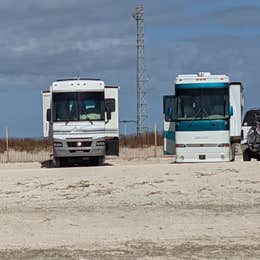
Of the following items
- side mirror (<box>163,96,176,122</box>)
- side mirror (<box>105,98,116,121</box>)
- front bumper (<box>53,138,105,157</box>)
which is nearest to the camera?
side mirror (<box>163,96,176,122</box>)

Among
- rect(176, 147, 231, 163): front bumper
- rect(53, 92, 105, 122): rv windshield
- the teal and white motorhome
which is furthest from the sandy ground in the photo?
rect(53, 92, 105, 122): rv windshield

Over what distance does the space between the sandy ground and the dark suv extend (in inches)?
151

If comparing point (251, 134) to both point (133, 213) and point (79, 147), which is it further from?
point (133, 213)

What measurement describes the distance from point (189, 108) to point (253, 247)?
14803mm

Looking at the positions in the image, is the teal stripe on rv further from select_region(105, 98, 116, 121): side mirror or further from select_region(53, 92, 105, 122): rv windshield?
select_region(53, 92, 105, 122): rv windshield

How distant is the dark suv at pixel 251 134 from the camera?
27875 mm

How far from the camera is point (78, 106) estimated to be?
28.5 meters

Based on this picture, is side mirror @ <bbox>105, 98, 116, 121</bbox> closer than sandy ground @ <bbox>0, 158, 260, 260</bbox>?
No

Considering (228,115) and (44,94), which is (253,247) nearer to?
(228,115)

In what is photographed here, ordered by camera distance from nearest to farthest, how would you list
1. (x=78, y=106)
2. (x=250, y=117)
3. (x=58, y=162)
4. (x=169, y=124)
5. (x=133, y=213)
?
(x=133, y=213) → (x=250, y=117) → (x=78, y=106) → (x=169, y=124) → (x=58, y=162)

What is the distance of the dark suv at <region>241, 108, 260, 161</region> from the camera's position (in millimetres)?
27875

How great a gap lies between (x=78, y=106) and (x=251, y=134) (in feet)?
20.8

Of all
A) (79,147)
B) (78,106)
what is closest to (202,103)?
(78,106)

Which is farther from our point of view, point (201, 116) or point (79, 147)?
point (79, 147)
